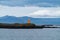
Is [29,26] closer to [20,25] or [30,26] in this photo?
[30,26]

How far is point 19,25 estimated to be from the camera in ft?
257

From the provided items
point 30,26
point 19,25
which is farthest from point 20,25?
point 30,26

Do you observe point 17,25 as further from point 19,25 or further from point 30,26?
point 30,26

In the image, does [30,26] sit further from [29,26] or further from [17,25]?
[17,25]

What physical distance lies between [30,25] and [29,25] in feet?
1.03

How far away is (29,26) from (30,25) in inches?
31.8

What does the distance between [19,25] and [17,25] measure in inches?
32.8

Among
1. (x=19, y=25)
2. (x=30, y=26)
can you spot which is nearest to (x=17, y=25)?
(x=19, y=25)

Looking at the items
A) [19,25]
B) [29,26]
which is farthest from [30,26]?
[19,25]

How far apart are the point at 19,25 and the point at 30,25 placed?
187 inches

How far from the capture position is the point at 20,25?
7875 centimetres

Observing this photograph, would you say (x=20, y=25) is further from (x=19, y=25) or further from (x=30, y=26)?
(x=30, y=26)

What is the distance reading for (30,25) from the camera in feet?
246

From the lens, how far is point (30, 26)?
7406 cm
